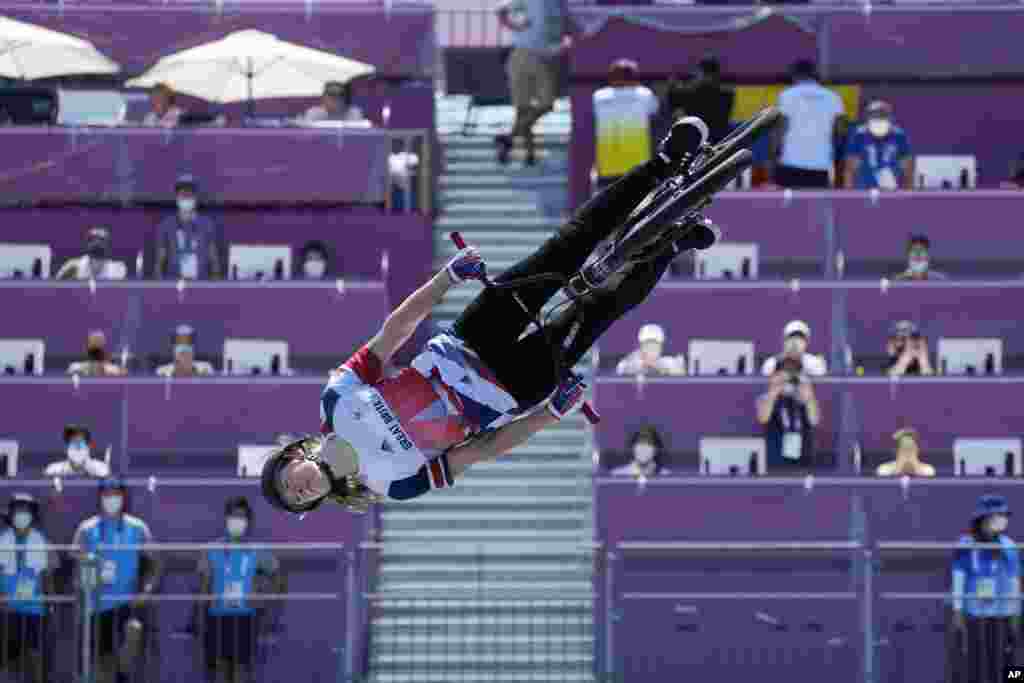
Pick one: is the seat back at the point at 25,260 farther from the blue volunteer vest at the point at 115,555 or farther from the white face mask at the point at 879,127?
the white face mask at the point at 879,127

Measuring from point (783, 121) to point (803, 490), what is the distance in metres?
4.41

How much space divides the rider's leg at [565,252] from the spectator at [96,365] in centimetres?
803

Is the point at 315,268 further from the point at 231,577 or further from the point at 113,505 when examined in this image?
the point at 231,577

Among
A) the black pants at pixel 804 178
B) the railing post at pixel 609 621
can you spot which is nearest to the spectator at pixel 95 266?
the black pants at pixel 804 178

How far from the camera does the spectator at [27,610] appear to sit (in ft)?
52.1

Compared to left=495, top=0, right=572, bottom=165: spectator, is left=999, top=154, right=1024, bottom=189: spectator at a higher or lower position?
lower

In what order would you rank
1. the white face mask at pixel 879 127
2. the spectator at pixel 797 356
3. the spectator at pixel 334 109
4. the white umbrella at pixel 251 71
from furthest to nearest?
1. the spectator at pixel 334 109
2. the white umbrella at pixel 251 71
3. the white face mask at pixel 879 127
4. the spectator at pixel 797 356

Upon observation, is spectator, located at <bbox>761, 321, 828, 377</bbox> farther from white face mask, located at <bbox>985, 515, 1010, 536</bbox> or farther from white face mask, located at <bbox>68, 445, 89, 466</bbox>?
white face mask, located at <bbox>68, 445, 89, 466</bbox>

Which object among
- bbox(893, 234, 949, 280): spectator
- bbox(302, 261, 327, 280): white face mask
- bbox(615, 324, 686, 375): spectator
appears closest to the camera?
bbox(615, 324, 686, 375): spectator

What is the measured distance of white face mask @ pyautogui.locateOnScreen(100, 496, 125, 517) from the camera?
56.6 feet

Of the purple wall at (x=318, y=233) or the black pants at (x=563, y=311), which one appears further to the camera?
the purple wall at (x=318, y=233)

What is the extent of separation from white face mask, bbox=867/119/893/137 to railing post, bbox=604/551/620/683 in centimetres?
634

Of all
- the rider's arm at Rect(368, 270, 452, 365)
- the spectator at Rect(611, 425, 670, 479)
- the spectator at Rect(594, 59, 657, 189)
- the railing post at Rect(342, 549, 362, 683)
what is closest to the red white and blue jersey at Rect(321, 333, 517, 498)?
the rider's arm at Rect(368, 270, 452, 365)

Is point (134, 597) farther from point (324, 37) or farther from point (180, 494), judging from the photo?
point (324, 37)
